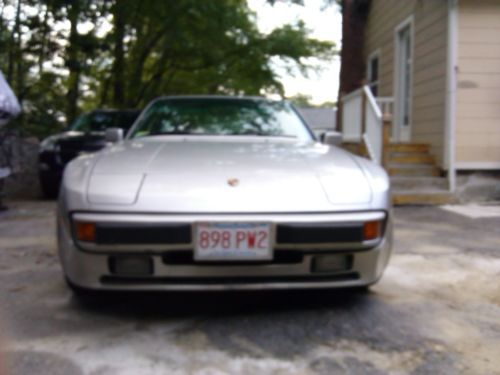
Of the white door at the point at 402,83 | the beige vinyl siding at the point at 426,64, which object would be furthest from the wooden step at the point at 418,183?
the white door at the point at 402,83

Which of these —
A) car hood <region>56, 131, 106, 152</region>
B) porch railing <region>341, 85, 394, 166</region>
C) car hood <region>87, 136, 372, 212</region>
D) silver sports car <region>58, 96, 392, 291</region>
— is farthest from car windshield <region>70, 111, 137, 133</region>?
silver sports car <region>58, 96, 392, 291</region>

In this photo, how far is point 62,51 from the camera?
30.9 ft

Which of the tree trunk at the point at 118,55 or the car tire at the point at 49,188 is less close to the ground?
the tree trunk at the point at 118,55

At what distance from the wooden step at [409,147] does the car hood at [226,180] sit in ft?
17.2

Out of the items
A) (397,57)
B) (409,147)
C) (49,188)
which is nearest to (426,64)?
(409,147)

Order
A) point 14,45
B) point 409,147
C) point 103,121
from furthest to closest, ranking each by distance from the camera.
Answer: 1. point 103,121
2. point 14,45
3. point 409,147

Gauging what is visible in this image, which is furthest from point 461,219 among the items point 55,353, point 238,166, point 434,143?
point 55,353

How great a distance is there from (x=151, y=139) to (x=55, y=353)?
189 centimetres

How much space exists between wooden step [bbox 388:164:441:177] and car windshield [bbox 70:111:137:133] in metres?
4.17

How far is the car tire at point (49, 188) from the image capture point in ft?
27.3

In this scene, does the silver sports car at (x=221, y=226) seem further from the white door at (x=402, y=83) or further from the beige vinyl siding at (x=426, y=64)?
the white door at (x=402, y=83)

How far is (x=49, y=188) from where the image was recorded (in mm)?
8406

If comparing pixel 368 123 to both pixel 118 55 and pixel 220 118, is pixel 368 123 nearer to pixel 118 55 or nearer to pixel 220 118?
pixel 220 118

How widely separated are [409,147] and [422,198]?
1230 millimetres
